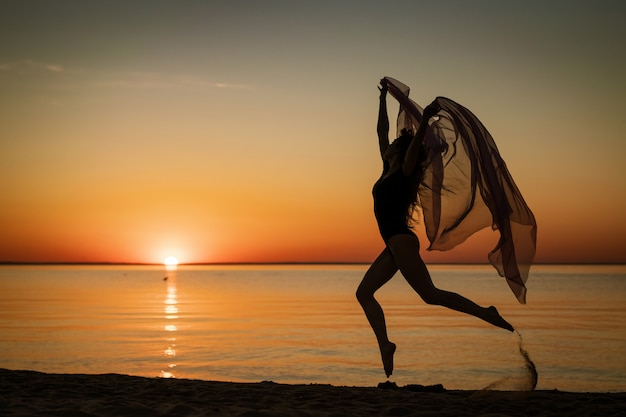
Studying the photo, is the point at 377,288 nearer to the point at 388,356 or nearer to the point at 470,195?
the point at 388,356

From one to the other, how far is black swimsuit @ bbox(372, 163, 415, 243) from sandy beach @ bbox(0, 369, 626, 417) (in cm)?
183

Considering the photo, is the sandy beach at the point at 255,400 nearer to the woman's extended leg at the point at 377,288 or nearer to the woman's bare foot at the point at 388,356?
the woman's bare foot at the point at 388,356

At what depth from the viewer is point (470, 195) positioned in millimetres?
7656

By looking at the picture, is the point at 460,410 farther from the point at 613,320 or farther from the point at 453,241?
the point at 613,320

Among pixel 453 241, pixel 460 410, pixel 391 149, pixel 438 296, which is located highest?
pixel 391 149

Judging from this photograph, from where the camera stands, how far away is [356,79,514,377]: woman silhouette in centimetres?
680

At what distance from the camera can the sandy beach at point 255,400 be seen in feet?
22.7

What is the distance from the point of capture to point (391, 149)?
7160 mm

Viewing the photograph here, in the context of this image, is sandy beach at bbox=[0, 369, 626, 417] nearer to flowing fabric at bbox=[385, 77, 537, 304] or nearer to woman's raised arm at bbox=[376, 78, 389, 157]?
flowing fabric at bbox=[385, 77, 537, 304]

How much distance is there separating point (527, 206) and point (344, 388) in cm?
366

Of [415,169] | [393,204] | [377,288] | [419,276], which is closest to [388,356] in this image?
[377,288]

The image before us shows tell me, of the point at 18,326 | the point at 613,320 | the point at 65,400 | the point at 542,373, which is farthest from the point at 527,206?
the point at 613,320

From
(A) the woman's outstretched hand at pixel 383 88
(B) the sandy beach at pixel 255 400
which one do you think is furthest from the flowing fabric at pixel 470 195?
(B) the sandy beach at pixel 255 400

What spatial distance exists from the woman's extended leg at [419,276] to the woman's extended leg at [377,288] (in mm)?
198
